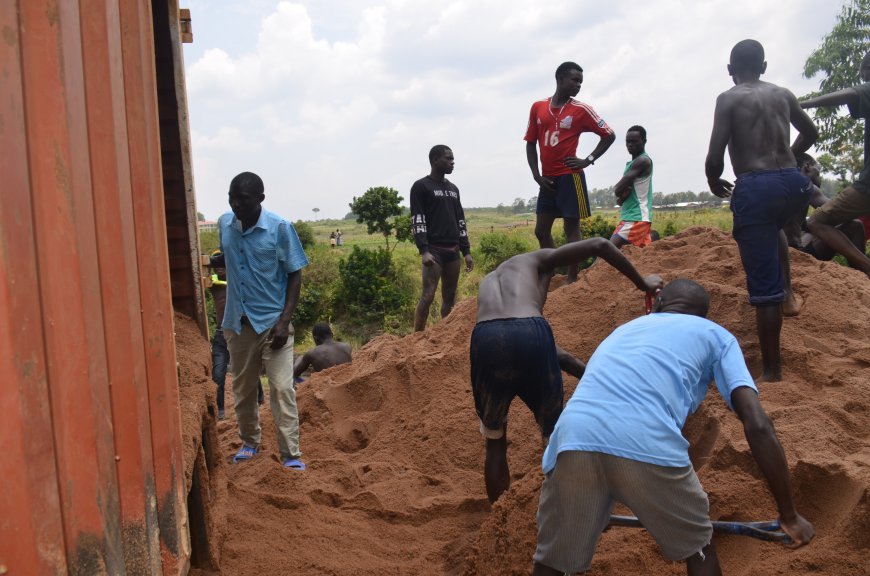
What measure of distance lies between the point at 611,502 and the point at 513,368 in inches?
41.6

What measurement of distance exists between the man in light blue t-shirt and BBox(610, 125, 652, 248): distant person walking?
4354mm

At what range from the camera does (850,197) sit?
16.3ft

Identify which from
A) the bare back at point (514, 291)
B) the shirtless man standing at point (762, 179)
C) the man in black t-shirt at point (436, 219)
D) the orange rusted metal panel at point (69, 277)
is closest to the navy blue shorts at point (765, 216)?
the shirtless man standing at point (762, 179)

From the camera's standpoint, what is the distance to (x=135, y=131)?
7.57ft

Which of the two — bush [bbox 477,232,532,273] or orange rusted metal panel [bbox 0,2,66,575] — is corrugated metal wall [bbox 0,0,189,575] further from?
bush [bbox 477,232,532,273]

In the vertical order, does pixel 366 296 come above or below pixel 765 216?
below

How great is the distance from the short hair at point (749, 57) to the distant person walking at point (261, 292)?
2886 mm

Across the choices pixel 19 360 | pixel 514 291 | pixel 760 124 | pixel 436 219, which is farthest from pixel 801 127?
pixel 19 360

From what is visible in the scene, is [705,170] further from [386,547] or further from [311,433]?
[311,433]

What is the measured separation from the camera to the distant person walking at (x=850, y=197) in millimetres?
4641

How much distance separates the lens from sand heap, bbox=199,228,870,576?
11.1 ft

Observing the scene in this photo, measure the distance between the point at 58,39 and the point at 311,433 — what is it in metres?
4.73

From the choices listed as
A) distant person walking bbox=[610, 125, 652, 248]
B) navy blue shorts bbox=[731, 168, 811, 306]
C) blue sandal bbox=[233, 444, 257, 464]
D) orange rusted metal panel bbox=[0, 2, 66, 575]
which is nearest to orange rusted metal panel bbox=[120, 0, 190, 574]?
orange rusted metal panel bbox=[0, 2, 66, 575]

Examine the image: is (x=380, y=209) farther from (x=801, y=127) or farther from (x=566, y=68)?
(x=801, y=127)
